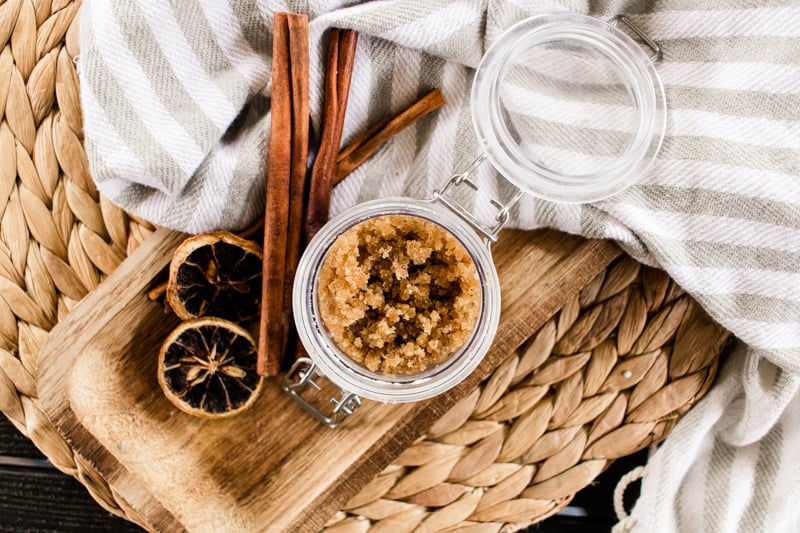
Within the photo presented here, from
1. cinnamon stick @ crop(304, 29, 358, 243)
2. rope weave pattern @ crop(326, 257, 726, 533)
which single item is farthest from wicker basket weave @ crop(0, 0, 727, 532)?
cinnamon stick @ crop(304, 29, 358, 243)

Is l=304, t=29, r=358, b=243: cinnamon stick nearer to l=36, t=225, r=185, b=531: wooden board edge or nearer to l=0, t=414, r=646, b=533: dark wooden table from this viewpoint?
l=36, t=225, r=185, b=531: wooden board edge

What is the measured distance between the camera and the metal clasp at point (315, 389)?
2.52ft

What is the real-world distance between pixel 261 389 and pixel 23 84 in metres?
0.46

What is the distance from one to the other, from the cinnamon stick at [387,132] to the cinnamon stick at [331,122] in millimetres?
13

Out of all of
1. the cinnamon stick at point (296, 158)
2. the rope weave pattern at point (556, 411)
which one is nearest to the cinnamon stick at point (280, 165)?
the cinnamon stick at point (296, 158)

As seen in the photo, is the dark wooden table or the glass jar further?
the dark wooden table

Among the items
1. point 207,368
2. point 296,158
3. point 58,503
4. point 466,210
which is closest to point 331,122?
point 296,158

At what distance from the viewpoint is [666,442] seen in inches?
35.4

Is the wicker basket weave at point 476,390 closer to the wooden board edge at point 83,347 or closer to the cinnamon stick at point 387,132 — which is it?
the wooden board edge at point 83,347

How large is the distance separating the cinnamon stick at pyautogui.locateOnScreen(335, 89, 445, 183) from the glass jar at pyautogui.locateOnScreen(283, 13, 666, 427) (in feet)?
0.20

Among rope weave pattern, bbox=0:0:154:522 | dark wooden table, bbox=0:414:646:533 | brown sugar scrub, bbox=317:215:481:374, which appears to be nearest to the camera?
brown sugar scrub, bbox=317:215:481:374

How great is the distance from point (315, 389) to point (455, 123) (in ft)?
1.07

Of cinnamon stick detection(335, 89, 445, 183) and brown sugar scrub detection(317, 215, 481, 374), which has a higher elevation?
cinnamon stick detection(335, 89, 445, 183)

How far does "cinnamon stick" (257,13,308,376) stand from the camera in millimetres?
733
